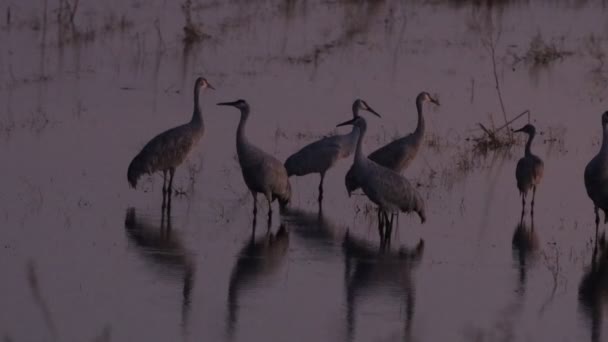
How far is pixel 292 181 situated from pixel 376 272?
469cm

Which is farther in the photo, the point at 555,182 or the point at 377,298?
the point at 555,182

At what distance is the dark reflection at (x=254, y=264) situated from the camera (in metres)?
11.5

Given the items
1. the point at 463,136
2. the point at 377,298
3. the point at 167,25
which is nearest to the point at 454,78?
the point at 463,136

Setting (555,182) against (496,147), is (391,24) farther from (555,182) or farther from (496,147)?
(555,182)

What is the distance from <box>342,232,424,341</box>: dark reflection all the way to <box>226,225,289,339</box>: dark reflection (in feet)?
1.72

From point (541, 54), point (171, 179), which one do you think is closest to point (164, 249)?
point (171, 179)

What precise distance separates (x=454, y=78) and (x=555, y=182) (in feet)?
20.8

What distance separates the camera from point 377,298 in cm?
1190

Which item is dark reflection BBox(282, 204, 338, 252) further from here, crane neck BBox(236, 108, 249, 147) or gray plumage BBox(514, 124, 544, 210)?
gray plumage BBox(514, 124, 544, 210)

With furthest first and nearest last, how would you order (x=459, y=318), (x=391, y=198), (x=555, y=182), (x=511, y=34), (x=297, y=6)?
(x=297, y=6) < (x=511, y=34) < (x=555, y=182) < (x=391, y=198) < (x=459, y=318)

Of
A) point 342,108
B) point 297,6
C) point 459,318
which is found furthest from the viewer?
point 297,6

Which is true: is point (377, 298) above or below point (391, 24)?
below

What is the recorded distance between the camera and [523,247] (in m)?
14.0

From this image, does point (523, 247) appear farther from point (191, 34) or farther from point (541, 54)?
point (191, 34)
